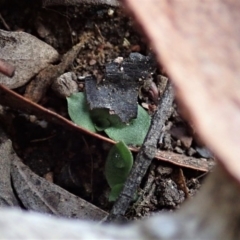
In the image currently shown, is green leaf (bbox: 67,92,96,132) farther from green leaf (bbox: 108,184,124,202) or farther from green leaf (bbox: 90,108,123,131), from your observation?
green leaf (bbox: 108,184,124,202)

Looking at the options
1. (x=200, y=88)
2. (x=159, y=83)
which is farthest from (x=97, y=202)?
(x=200, y=88)

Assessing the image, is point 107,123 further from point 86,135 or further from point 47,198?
point 47,198

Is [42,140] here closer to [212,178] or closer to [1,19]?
[1,19]

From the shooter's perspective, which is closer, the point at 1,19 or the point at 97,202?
the point at 97,202

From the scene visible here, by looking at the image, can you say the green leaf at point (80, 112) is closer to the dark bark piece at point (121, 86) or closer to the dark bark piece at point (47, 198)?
the dark bark piece at point (121, 86)

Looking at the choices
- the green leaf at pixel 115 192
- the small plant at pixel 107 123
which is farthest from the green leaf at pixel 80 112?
the green leaf at pixel 115 192

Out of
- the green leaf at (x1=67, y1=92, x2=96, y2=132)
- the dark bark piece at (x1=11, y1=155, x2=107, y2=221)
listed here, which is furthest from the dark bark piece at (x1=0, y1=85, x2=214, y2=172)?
the dark bark piece at (x1=11, y1=155, x2=107, y2=221)

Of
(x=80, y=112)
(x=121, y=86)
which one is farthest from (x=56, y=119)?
(x=121, y=86)
